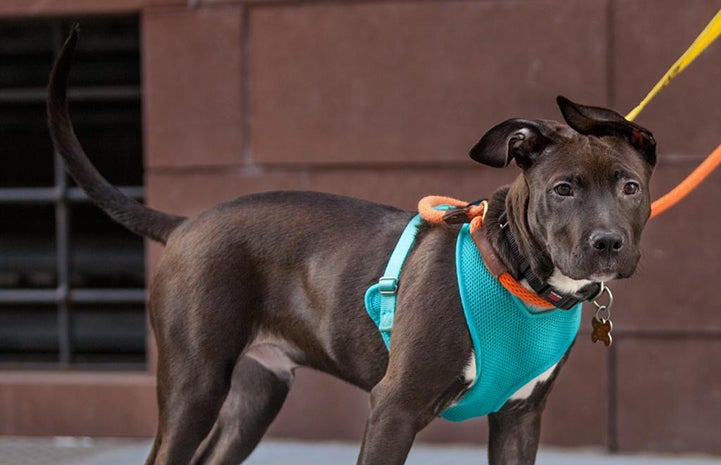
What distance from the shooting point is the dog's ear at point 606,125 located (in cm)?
337

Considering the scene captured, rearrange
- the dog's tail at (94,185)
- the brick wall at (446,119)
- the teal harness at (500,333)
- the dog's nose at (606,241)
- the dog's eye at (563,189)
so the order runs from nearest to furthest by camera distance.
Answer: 1. the dog's nose at (606,241)
2. the dog's eye at (563,189)
3. the teal harness at (500,333)
4. the dog's tail at (94,185)
5. the brick wall at (446,119)

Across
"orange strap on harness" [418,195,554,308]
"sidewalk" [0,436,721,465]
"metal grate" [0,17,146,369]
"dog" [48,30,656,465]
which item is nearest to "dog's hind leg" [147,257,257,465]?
"dog" [48,30,656,465]

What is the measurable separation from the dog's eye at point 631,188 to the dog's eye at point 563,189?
0.52ft

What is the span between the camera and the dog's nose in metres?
3.19

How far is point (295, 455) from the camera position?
622 centimetres

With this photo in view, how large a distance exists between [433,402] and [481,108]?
2920mm

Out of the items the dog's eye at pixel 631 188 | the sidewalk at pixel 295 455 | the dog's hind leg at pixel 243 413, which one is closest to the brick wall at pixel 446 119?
the sidewalk at pixel 295 455

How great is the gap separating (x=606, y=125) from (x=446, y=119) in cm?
286

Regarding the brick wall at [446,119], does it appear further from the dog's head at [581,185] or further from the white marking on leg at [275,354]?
the dog's head at [581,185]

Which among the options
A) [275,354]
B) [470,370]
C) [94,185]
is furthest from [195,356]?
[470,370]

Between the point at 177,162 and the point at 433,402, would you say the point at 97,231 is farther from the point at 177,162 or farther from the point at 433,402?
the point at 433,402

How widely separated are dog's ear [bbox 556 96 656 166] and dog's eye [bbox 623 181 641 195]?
18cm

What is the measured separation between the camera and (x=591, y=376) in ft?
20.3

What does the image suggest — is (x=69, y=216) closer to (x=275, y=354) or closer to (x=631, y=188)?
(x=275, y=354)
